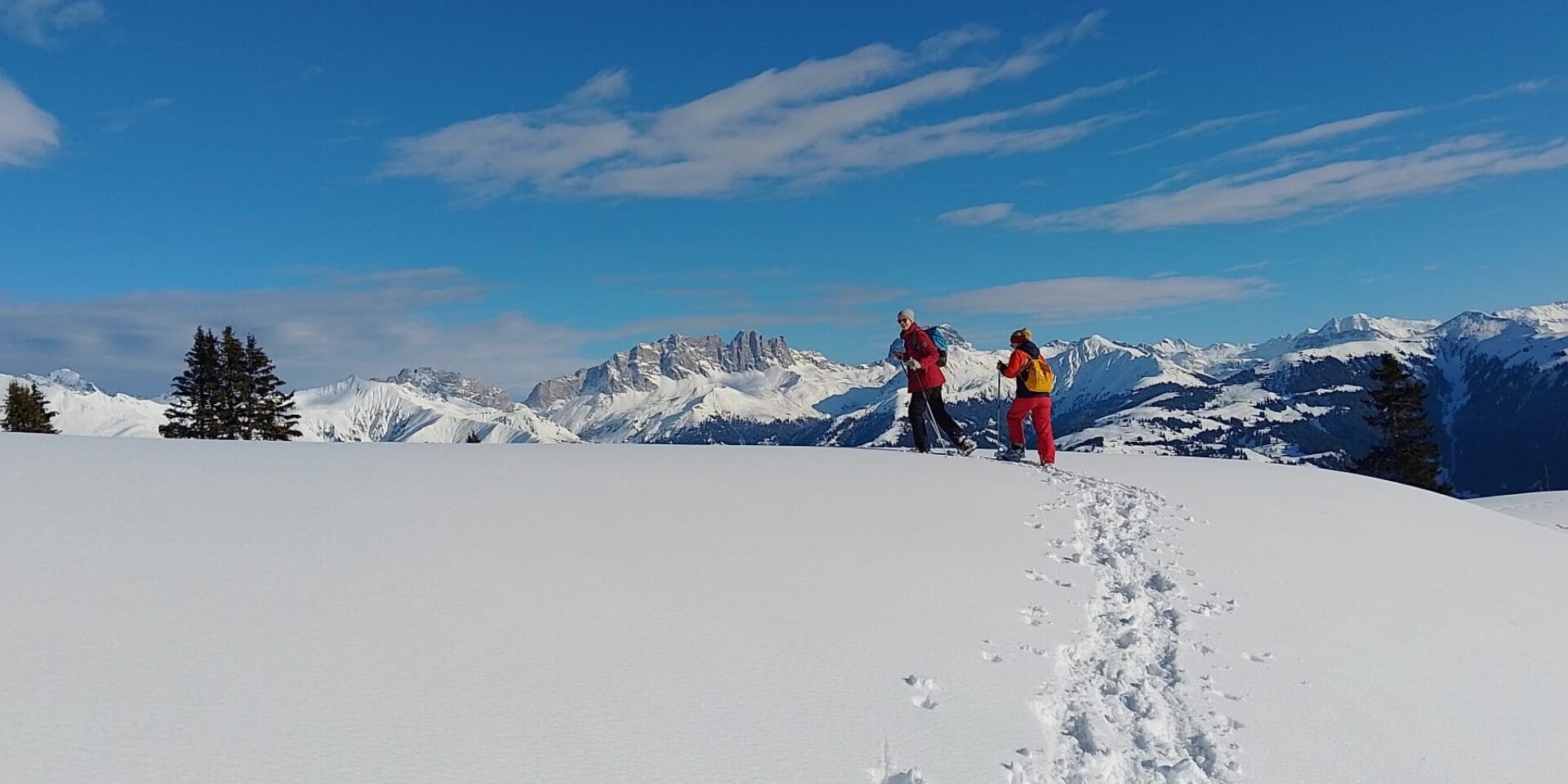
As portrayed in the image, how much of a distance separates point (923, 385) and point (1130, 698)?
1055 centimetres

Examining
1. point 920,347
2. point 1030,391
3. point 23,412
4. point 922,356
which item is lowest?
point 1030,391

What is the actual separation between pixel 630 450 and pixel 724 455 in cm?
189

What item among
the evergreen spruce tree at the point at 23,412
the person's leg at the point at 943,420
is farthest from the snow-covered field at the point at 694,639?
the evergreen spruce tree at the point at 23,412

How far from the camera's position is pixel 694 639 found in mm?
5805

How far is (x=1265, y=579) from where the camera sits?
9070 mm

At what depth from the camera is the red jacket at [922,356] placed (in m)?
15.8

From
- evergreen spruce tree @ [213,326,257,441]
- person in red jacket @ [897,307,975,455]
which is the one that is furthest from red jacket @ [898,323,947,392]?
evergreen spruce tree @ [213,326,257,441]

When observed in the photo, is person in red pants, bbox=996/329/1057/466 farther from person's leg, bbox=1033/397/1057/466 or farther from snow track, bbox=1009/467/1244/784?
snow track, bbox=1009/467/1244/784

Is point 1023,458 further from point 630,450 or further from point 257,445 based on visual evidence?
point 257,445

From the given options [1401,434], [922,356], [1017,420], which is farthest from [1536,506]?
[922,356]

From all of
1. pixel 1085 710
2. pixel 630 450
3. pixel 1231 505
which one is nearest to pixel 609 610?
pixel 1085 710

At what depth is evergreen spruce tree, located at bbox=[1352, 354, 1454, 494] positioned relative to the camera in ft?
Result: 142

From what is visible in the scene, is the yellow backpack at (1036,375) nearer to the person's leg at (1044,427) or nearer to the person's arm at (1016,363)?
the person's arm at (1016,363)

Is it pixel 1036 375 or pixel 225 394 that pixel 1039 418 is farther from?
pixel 225 394
